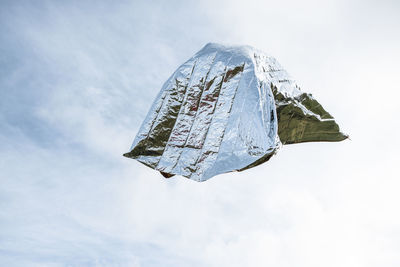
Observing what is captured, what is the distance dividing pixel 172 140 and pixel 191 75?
629mm

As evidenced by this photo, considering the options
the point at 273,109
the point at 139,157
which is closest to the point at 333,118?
the point at 273,109

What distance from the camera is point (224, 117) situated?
289 centimetres

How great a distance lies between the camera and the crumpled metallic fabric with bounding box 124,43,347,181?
8.89 feet

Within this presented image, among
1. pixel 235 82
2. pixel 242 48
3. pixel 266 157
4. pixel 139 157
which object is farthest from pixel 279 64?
pixel 139 157

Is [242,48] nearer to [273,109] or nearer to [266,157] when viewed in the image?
[273,109]

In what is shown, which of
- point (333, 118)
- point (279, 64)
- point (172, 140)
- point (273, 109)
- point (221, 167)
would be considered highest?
point (279, 64)

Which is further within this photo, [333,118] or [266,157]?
[333,118]

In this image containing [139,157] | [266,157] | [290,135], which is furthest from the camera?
Result: [290,135]

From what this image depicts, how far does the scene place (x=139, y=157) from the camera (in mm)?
3176

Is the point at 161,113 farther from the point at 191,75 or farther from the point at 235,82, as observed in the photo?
the point at 235,82

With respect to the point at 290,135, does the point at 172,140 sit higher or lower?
lower

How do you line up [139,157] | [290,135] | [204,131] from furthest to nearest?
[290,135] < [139,157] < [204,131]

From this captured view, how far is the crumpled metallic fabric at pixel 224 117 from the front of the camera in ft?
8.89

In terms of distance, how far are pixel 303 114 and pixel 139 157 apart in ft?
5.03
